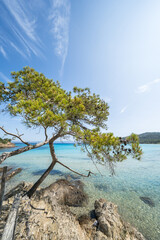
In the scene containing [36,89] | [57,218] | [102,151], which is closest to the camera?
[102,151]

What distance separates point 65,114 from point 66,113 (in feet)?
0.68

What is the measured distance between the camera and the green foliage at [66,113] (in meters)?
3.30

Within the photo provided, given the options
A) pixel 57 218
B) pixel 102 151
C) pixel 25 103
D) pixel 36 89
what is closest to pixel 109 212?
pixel 57 218

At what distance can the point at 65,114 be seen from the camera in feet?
12.8

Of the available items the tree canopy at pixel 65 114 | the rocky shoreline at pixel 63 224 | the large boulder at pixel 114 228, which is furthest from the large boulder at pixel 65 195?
the tree canopy at pixel 65 114

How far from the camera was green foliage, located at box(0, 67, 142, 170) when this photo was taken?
3297 millimetres

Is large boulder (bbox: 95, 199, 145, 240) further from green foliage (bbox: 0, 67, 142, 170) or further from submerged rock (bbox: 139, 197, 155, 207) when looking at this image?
submerged rock (bbox: 139, 197, 155, 207)

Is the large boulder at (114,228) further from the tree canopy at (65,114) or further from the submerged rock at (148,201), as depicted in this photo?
the submerged rock at (148,201)

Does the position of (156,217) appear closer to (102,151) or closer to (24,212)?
(102,151)

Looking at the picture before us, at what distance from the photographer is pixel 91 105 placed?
5496 millimetres

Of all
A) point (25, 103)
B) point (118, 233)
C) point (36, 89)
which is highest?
point (36, 89)

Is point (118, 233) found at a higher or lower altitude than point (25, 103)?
lower

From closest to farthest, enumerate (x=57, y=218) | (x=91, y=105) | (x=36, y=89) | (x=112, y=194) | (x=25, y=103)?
(x=25, y=103) → (x=57, y=218) → (x=36, y=89) → (x=91, y=105) → (x=112, y=194)

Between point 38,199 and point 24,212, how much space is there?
67.6 inches
